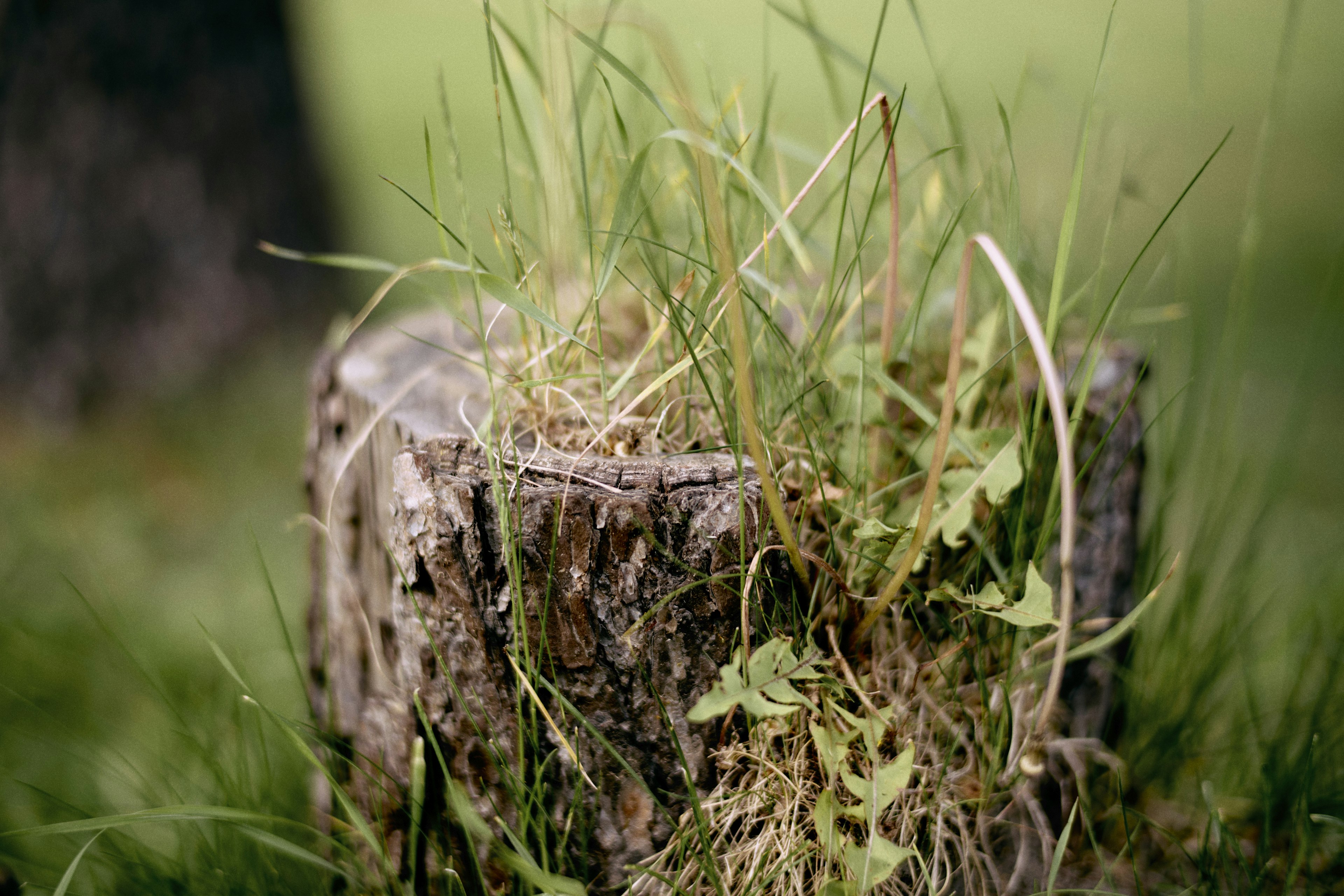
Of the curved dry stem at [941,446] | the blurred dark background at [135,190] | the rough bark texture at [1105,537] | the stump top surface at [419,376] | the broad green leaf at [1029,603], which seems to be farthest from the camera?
the blurred dark background at [135,190]

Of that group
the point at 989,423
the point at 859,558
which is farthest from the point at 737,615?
the point at 989,423

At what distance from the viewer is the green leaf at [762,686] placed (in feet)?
2.29

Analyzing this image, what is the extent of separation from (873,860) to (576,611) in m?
0.37

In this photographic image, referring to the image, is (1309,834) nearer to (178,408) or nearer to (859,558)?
(859,558)

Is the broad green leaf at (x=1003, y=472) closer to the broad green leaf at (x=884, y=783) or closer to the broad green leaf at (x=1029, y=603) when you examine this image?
the broad green leaf at (x=1029, y=603)

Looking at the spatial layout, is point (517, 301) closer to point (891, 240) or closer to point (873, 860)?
point (891, 240)

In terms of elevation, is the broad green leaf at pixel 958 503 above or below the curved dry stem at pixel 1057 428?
below

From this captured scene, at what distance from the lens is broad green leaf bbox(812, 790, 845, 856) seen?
741 mm

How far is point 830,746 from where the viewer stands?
773mm

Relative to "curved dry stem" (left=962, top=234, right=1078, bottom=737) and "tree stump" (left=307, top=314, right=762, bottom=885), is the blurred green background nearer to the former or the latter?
"tree stump" (left=307, top=314, right=762, bottom=885)

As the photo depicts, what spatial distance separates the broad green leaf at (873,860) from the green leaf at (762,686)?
→ 129 mm

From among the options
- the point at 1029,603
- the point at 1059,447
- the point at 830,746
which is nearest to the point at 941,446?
A: the point at 1059,447

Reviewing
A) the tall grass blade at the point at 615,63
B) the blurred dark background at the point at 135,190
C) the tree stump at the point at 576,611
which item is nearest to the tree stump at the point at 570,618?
the tree stump at the point at 576,611

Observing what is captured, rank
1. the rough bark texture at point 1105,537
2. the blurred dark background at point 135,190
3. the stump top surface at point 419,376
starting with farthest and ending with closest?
the blurred dark background at point 135,190 → the rough bark texture at point 1105,537 → the stump top surface at point 419,376
